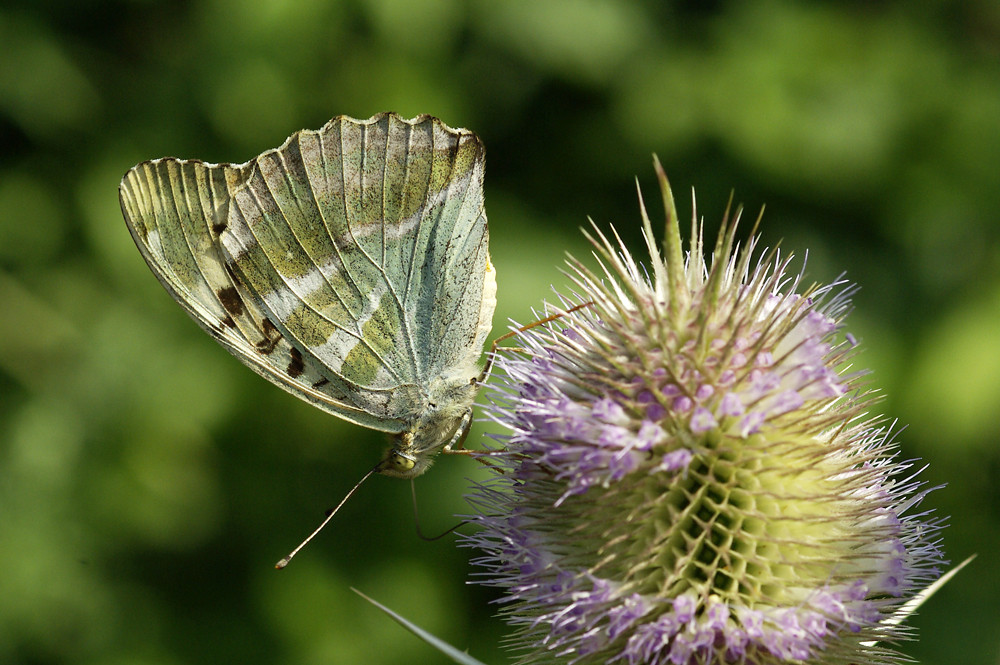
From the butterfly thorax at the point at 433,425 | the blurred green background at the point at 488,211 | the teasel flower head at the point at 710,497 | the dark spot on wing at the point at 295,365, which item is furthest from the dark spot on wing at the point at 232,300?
the teasel flower head at the point at 710,497

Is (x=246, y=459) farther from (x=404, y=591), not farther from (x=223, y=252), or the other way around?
(x=223, y=252)

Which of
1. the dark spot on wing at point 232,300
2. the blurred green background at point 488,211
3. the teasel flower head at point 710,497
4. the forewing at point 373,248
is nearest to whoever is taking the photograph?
the teasel flower head at point 710,497

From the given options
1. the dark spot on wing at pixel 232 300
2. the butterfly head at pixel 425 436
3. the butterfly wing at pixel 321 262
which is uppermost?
the butterfly wing at pixel 321 262

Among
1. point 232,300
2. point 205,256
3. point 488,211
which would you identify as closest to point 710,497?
point 232,300

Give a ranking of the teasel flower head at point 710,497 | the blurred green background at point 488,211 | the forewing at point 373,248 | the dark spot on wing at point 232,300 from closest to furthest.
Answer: the teasel flower head at point 710,497 → the forewing at point 373,248 → the dark spot on wing at point 232,300 → the blurred green background at point 488,211

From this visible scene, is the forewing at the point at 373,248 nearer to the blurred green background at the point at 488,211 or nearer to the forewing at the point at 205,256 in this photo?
the forewing at the point at 205,256
